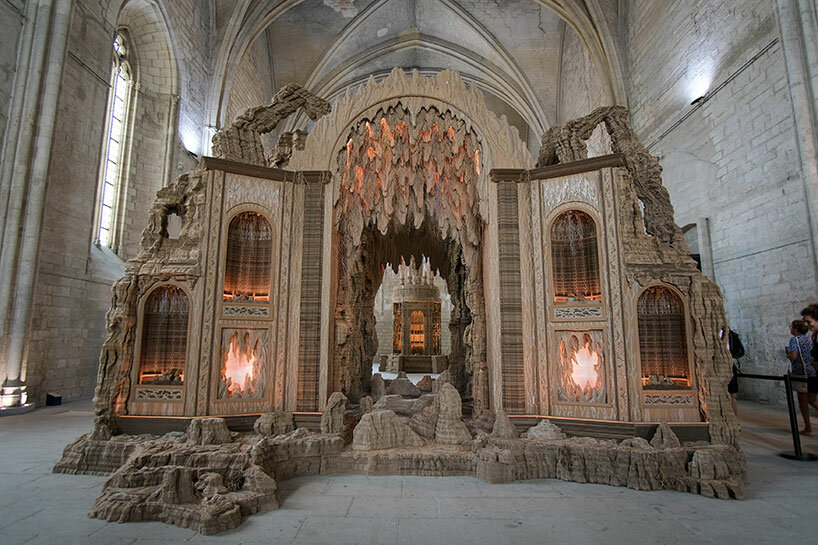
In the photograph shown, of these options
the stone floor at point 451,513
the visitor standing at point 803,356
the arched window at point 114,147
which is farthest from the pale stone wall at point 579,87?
the arched window at point 114,147

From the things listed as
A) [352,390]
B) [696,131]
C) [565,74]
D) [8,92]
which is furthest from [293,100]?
[565,74]

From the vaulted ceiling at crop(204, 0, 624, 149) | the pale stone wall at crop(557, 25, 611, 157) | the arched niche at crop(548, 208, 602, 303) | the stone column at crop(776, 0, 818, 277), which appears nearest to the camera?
the arched niche at crop(548, 208, 602, 303)

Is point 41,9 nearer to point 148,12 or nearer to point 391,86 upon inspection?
point 148,12

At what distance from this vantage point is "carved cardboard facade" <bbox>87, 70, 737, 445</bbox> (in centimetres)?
622

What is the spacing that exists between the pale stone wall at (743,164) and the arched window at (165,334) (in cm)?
1189

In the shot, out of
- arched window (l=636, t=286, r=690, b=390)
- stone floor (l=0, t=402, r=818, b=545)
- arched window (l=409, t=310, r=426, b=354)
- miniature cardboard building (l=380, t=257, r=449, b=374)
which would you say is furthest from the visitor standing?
arched window (l=409, t=310, r=426, b=354)

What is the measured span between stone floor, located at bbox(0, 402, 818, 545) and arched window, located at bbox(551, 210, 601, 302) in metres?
2.90

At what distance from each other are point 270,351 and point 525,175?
5.19 metres

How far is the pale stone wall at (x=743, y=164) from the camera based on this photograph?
9.02 metres

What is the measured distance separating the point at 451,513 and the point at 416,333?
48.8ft

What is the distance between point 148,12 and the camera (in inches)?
518

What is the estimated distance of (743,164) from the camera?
10156mm

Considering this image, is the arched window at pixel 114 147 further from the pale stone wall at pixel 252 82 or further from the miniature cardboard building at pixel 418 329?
the miniature cardboard building at pixel 418 329

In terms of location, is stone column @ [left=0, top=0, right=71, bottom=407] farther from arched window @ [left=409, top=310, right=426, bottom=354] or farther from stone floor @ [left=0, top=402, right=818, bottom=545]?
arched window @ [left=409, top=310, right=426, bottom=354]
